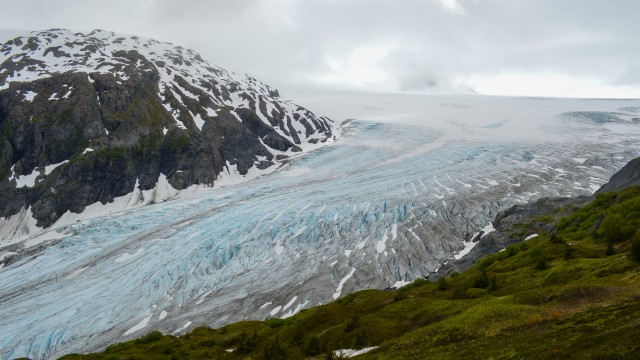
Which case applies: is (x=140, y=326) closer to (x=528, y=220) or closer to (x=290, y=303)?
(x=290, y=303)

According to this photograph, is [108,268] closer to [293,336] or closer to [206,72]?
[293,336]

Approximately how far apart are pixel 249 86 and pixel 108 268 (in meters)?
138

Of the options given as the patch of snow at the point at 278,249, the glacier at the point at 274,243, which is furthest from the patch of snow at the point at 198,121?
the patch of snow at the point at 278,249

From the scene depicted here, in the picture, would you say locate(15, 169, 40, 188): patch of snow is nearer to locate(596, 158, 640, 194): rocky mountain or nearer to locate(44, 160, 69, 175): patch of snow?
locate(44, 160, 69, 175): patch of snow

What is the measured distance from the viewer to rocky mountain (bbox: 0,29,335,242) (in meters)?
112

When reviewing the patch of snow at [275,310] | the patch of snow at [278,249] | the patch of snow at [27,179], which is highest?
the patch of snow at [27,179]

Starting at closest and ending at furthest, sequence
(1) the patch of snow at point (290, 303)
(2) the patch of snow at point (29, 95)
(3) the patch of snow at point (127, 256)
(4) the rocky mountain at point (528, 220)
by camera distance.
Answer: (4) the rocky mountain at point (528, 220) < (1) the patch of snow at point (290, 303) < (3) the patch of snow at point (127, 256) < (2) the patch of snow at point (29, 95)

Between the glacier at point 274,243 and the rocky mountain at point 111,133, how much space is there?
3356 cm

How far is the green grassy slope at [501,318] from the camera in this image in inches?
398

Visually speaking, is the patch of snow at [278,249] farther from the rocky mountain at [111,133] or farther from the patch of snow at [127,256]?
the rocky mountain at [111,133]

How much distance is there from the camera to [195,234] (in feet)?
213

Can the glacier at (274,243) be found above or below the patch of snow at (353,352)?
below

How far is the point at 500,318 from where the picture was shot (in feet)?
43.2

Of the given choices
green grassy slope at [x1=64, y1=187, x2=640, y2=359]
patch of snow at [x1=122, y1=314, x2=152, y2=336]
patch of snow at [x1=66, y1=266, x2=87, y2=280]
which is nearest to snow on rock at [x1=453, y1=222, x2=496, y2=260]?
green grassy slope at [x1=64, y1=187, x2=640, y2=359]
